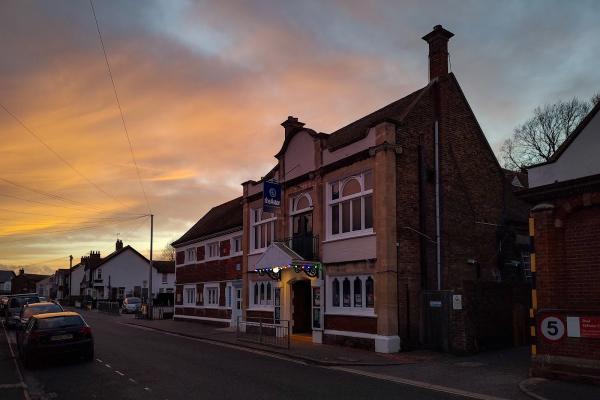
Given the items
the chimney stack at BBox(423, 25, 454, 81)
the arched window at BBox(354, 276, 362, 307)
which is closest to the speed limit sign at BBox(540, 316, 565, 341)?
the arched window at BBox(354, 276, 362, 307)

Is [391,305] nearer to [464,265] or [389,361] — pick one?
[389,361]

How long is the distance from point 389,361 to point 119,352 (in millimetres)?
9021

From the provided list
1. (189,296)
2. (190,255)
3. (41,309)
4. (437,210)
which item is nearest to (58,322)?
(41,309)

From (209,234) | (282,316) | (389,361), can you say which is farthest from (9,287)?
(389,361)

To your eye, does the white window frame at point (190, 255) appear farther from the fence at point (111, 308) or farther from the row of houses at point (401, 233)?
the fence at point (111, 308)

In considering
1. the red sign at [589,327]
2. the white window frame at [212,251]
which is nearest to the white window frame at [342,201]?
the red sign at [589,327]

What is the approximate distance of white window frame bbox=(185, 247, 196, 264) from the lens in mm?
37941

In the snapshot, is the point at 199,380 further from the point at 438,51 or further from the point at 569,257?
the point at 438,51

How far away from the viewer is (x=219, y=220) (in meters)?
35.8

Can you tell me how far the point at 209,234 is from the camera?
34562 mm

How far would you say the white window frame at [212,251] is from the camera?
3391 cm

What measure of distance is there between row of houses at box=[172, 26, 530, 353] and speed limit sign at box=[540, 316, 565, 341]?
459 cm

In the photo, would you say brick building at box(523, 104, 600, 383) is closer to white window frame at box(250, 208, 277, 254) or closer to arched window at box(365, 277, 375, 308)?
arched window at box(365, 277, 375, 308)

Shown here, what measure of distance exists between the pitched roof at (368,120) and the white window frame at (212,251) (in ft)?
39.0
